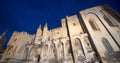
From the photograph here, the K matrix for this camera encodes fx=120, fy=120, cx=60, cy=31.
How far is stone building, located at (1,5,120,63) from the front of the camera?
16.3m

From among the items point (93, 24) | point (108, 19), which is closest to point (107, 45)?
point (93, 24)

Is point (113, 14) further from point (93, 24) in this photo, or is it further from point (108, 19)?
point (93, 24)

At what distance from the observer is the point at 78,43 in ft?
63.4

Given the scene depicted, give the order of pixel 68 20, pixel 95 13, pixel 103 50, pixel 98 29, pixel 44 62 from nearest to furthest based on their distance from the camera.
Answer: pixel 103 50
pixel 44 62
pixel 98 29
pixel 95 13
pixel 68 20

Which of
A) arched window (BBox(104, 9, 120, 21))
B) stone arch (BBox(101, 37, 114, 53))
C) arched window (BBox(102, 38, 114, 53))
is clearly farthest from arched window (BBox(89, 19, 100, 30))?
arched window (BBox(104, 9, 120, 21))

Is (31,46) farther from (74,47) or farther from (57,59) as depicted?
(74,47)

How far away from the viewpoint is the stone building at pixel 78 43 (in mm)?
16281

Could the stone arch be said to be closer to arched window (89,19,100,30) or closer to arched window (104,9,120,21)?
arched window (89,19,100,30)

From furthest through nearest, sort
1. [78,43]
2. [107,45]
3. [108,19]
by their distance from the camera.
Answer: [108,19] → [78,43] → [107,45]

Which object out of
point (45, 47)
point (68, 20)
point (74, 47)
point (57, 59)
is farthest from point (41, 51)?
point (68, 20)

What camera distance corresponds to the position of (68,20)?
84.4 feet

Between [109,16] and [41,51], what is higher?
[109,16]

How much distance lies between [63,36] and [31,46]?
623 centimetres

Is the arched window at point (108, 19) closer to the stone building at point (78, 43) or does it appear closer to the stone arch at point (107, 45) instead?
the stone building at point (78, 43)
